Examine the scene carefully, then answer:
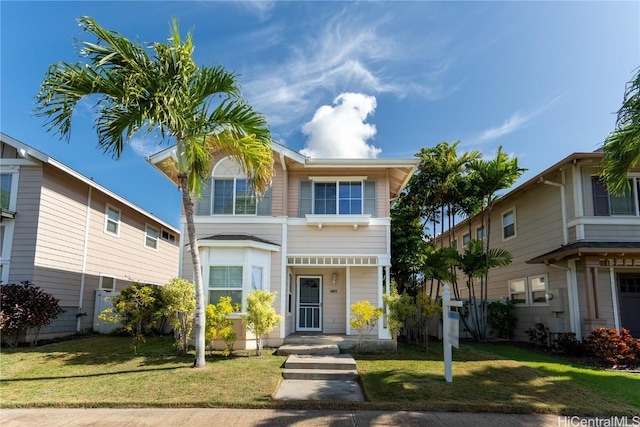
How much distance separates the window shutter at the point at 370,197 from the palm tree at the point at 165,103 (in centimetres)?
503

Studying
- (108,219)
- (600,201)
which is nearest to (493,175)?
(600,201)

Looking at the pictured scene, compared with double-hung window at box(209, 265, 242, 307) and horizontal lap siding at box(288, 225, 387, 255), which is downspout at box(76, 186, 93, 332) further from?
horizontal lap siding at box(288, 225, 387, 255)

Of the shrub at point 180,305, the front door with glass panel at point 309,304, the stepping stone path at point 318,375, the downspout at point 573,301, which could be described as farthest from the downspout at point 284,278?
the downspout at point 573,301

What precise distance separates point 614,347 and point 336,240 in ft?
26.6

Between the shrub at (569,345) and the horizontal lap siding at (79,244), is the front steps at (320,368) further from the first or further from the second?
the horizontal lap siding at (79,244)

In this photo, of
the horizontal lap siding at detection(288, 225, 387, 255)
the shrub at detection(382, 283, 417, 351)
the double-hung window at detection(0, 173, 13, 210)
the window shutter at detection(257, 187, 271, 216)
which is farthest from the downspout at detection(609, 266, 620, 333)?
the double-hung window at detection(0, 173, 13, 210)

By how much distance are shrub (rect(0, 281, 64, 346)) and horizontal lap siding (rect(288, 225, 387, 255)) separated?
7499 mm

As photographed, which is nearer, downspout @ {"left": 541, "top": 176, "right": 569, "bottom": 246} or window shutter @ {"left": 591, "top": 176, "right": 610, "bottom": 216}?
window shutter @ {"left": 591, "top": 176, "right": 610, "bottom": 216}

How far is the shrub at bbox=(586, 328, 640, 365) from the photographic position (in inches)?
415

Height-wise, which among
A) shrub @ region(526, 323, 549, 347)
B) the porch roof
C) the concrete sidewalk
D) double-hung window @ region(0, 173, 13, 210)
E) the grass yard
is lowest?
the concrete sidewalk

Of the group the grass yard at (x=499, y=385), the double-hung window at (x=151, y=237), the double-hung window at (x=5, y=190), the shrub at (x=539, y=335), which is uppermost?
the double-hung window at (x=5, y=190)

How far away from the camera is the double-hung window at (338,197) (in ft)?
43.2

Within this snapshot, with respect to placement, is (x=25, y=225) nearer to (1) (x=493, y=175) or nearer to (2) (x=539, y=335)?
(1) (x=493, y=175)

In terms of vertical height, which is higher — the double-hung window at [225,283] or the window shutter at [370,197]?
the window shutter at [370,197]
